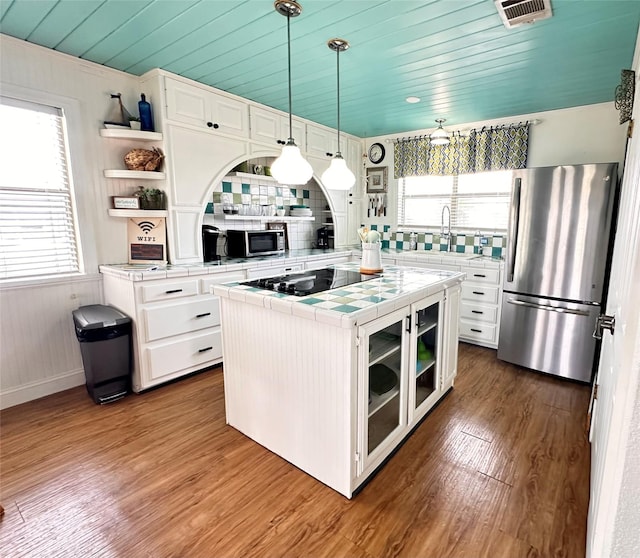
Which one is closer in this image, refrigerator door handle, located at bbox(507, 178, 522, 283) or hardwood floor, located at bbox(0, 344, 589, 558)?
hardwood floor, located at bbox(0, 344, 589, 558)

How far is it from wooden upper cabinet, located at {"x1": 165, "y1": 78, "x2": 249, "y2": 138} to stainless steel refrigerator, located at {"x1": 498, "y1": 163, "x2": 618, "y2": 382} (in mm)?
2577

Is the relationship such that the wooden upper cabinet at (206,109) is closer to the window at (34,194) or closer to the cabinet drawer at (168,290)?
the window at (34,194)

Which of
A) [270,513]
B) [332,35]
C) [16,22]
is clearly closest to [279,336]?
[270,513]

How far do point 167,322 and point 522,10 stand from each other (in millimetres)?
3015

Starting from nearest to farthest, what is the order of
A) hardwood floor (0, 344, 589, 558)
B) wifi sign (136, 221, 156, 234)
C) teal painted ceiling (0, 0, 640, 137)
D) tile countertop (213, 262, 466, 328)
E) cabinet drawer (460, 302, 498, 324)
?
hardwood floor (0, 344, 589, 558)
tile countertop (213, 262, 466, 328)
teal painted ceiling (0, 0, 640, 137)
wifi sign (136, 221, 156, 234)
cabinet drawer (460, 302, 498, 324)

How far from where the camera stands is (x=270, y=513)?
5.27 ft

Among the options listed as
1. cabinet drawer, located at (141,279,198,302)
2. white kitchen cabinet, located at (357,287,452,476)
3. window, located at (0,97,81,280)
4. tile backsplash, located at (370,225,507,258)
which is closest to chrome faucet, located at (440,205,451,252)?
tile backsplash, located at (370,225,507,258)

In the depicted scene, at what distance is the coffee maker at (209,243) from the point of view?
10.9 feet

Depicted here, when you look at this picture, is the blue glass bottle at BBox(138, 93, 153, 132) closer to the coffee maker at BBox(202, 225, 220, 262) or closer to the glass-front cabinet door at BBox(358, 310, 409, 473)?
the coffee maker at BBox(202, 225, 220, 262)

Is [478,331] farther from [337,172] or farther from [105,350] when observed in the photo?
[105,350]

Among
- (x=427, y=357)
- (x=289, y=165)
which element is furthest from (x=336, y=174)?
(x=427, y=357)

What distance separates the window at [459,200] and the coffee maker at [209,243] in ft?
8.34

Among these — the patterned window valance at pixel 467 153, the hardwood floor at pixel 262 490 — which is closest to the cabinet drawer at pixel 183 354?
the hardwood floor at pixel 262 490

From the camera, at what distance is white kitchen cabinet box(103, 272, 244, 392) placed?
261 cm
